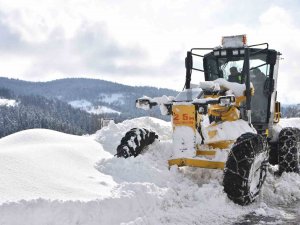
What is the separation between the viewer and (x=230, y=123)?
7.20m

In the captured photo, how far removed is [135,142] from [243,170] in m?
2.20

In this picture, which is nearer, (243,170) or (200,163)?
(243,170)

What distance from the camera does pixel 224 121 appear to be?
24.2ft

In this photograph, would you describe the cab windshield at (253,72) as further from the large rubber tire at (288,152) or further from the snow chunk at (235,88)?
the snow chunk at (235,88)

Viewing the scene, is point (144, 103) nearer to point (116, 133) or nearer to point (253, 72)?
point (253, 72)

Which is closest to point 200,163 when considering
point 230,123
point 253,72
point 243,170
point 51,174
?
point 243,170

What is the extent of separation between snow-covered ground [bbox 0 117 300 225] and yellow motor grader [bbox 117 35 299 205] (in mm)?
257

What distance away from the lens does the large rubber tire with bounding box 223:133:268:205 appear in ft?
18.4

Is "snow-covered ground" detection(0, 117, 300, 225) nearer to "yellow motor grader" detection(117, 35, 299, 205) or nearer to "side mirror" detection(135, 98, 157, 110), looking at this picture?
"yellow motor grader" detection(117, 35, 299, 205)

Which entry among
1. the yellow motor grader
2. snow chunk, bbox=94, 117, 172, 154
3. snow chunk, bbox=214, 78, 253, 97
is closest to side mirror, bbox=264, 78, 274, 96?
the yellow motor grader

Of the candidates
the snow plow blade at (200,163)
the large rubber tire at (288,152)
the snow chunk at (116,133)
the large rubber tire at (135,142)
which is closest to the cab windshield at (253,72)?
the large rubber tire at (288,152)

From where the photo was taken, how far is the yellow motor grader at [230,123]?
582 cm

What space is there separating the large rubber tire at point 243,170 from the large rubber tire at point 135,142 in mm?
1913

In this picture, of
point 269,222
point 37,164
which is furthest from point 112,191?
point 269,222
